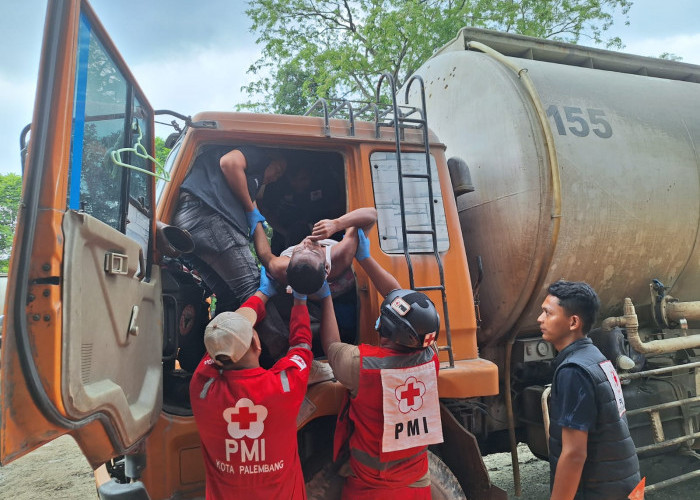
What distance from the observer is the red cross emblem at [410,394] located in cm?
229

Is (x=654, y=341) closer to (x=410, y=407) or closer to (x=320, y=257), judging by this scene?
(x=410, y=407)

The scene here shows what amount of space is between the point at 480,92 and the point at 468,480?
2.59 m

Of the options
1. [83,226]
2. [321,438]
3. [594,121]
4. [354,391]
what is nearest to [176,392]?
[321,438]

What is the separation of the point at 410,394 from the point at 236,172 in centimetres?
148

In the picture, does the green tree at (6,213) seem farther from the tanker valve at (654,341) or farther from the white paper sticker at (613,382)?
the white paper sticker at (613,382)

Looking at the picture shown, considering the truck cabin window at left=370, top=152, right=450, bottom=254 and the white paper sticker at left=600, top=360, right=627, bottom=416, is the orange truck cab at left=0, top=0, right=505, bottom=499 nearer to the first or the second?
the truck cabin window at left=370, top=152, right=450, bottom=254

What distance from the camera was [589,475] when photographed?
2156mm

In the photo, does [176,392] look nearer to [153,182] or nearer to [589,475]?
[153,182]

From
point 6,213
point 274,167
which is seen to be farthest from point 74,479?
point 6,213

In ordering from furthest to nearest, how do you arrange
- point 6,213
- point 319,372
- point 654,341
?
1. point 6,213
2. point 654,341
3. point 319,372

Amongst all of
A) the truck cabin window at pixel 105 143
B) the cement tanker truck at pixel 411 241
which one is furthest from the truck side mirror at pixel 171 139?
the truck cabin window at pixel 105 143

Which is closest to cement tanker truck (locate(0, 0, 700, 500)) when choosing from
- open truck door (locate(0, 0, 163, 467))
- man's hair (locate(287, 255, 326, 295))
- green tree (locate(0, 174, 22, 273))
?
open truck door (locate(0, 0, 163, 467))

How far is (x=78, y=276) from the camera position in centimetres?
158

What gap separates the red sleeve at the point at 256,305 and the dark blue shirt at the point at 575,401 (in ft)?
4.84
